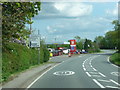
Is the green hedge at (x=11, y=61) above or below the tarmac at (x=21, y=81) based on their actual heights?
above

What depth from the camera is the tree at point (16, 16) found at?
11.4 m

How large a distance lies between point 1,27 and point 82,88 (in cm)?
541

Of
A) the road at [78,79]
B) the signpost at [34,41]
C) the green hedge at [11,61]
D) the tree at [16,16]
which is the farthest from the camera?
the signpost at [34,41]

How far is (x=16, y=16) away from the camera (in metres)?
12.5

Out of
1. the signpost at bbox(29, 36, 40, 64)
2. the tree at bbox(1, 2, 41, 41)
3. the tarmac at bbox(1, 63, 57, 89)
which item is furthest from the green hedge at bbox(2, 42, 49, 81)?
the signpost at bbox(29, 36, 40, 64)

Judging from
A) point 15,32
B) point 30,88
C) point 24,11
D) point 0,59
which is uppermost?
point 24,11

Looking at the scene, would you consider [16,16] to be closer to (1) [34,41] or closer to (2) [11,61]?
(2) [11,61]

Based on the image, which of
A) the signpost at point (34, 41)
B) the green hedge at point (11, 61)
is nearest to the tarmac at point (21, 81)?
the green hedge at point (11, 61)

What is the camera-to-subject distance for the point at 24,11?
1212 cm

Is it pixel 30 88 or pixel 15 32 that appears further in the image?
pixel 15 32

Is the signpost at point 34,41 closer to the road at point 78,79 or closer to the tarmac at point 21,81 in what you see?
the road at point 78,79

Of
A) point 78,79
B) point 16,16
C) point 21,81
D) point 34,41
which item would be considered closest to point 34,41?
point 34,41

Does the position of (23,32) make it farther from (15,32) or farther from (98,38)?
(98,38)

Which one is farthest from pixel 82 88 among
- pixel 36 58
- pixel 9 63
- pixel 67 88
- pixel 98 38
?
pixel 98 38
